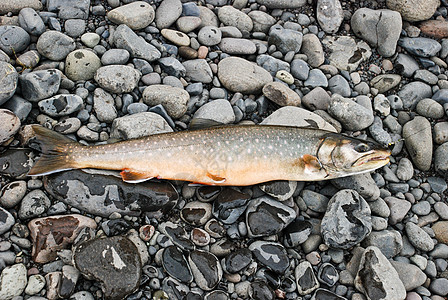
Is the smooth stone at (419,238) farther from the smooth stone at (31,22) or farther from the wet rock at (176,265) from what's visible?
the smooth stone at (31,22)

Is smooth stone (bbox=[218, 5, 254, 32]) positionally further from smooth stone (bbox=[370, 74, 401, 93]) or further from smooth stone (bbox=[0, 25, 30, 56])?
smooth stone (bbox=[0, 25, 30, 56])

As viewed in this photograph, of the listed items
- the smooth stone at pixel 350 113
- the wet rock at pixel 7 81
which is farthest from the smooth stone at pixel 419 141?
the wet rock at pixel 7 81

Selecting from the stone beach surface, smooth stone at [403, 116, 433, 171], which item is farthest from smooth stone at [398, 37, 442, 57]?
smooth stone at [403, 116, 433, 171]

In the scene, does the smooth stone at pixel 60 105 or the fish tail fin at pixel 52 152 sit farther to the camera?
the smooth stone at pixel 60 105

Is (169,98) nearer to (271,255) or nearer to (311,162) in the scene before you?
(311,162)

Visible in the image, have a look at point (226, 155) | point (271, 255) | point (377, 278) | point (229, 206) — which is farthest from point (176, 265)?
point (377, 278)

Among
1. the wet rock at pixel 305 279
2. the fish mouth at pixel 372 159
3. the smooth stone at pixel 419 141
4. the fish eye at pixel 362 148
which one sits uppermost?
the fish eye at pixel 362 148

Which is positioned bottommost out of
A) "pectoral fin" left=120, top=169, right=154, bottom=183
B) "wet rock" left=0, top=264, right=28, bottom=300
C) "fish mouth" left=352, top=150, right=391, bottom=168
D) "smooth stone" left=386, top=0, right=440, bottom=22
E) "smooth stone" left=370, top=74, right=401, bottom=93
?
"wet rock" left=0, top=264, right=28, bottom=300
